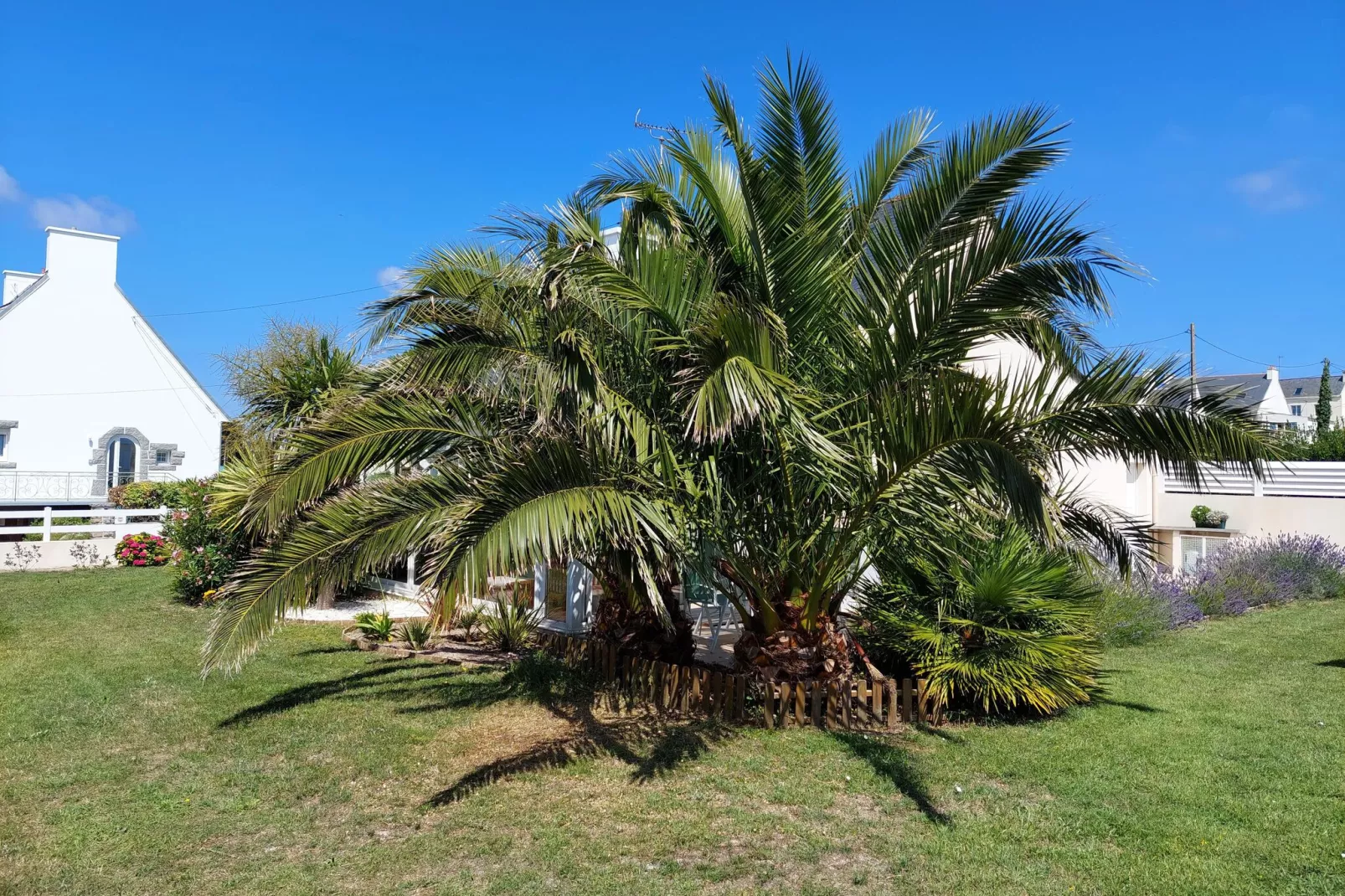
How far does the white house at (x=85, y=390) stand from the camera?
28.1 meters

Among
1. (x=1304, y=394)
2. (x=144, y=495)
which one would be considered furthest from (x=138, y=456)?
(x=1304, y=394)

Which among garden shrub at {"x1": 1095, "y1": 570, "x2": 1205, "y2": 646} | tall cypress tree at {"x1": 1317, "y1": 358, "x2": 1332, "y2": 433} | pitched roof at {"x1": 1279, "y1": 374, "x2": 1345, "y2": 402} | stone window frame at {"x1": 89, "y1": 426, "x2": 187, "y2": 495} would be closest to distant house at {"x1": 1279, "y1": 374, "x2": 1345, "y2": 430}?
pitched roof at {"x1": 1279, "y1": 374, "x2": 1345, "y2": 402}

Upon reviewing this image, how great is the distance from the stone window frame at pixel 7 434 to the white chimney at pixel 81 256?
15.4 feet

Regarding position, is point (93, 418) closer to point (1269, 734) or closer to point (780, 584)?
point (780, 584)

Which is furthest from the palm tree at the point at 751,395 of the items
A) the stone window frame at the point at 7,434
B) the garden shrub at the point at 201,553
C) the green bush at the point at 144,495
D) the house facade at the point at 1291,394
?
the house facade at the point at 1291,394

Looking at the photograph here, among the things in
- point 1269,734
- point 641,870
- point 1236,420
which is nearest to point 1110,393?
point 1236,420

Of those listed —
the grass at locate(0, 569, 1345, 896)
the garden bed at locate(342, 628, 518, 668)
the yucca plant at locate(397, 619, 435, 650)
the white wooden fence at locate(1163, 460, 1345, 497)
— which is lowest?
the grass at locate(0, 569, 1345, 896)

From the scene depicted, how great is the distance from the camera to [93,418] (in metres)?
29.5

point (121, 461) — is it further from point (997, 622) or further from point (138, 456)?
point (997, 622)

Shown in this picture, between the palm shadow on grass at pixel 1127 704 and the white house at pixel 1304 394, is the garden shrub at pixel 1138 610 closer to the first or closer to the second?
the palm shadow on grass at pixel 1127 704

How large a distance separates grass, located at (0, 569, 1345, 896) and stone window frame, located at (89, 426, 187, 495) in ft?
76.8

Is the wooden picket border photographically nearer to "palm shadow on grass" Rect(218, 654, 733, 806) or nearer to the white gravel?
"palm shadow on grass" Rect(218, 654, 733, 806)

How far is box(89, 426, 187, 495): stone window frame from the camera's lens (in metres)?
29.5

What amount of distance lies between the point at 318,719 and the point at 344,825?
2489mm
